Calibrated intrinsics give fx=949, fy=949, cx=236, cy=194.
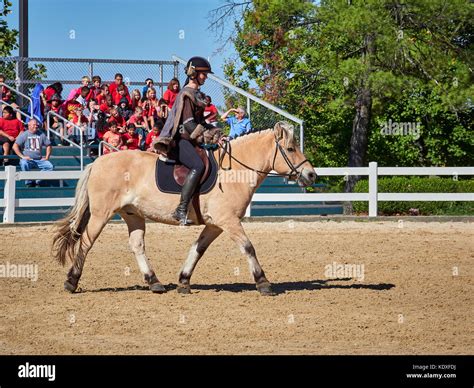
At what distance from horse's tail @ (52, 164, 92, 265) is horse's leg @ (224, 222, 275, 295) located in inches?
75.2

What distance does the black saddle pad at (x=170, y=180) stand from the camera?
12023 mm

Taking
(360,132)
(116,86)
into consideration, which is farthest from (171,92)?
A: (360,132)

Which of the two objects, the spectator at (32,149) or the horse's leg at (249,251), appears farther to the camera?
the spectator at (32,149)

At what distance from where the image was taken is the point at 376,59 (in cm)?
2842

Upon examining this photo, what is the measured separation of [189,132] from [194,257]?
1622 mm

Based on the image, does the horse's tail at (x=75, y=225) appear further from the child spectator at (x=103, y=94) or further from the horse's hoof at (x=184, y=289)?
the child spectator at (x=103, y=94)

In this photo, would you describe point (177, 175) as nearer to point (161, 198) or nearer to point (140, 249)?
point (161, 198)

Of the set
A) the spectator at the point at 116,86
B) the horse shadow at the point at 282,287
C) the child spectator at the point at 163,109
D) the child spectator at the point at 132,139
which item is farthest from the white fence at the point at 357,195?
the horse shadow at the point at 282,287

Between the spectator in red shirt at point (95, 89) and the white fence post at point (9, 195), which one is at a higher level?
the spectator in red shirt at point (95, 89)

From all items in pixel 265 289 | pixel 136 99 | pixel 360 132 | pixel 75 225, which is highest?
pixel 136 99

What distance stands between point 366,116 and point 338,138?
5201 mm

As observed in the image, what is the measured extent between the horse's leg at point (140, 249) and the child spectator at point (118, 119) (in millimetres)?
11386

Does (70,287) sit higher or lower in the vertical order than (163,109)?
lower
